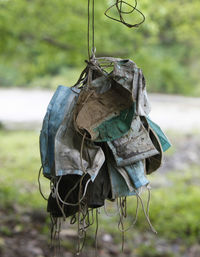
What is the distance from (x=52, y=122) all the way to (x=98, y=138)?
0.18 metres

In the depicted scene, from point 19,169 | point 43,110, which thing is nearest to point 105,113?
point 19,169

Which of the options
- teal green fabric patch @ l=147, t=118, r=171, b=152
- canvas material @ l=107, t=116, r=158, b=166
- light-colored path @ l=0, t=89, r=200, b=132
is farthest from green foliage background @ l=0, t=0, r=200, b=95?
light-colored path @ l=0, t=89, r=200, b=132

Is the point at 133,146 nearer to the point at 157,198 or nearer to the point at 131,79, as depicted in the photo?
the point at 131,79

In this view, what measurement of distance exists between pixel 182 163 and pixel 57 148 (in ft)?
21.0

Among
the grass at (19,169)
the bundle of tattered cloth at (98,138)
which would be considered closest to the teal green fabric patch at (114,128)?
the bundle of tattered cloth at (98,138)

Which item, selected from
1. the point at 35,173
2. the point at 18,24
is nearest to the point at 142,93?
the point at 18,24

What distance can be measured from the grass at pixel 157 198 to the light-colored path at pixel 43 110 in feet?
11.5

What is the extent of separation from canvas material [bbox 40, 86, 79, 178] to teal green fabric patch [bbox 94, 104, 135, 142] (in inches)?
5.8

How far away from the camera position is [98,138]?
1.30 meters

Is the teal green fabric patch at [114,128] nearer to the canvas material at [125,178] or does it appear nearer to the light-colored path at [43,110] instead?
the canvas material at [125,178]

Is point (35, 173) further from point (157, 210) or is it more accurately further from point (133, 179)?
point (133, 179)

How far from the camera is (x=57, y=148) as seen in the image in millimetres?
1284

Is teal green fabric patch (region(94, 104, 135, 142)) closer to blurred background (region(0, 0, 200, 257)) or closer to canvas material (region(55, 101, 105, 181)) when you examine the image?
canvas material (region(55, 101, 105, 181))

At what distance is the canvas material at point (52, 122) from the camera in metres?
1.35
